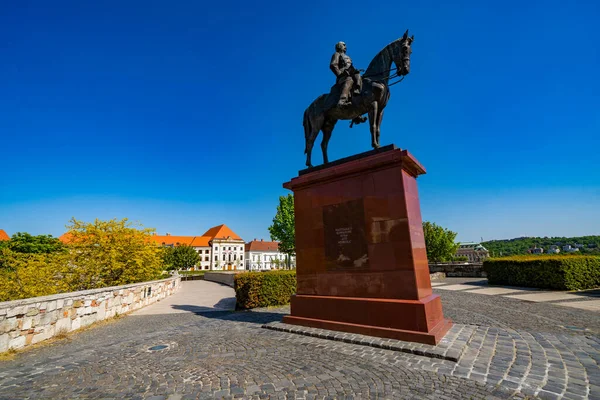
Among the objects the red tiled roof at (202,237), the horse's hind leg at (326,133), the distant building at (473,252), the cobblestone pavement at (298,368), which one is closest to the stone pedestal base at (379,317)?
the cobblestone pavement at (298,368)

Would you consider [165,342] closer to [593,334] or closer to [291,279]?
[291,279]

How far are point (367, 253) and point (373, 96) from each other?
403 centimetres

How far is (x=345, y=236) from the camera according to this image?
265 inches

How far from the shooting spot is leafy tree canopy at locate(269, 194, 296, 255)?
36094mm

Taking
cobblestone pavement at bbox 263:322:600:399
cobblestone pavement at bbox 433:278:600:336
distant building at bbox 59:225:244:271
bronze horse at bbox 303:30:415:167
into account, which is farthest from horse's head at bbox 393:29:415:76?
distant building at bbox 59:225:244:271

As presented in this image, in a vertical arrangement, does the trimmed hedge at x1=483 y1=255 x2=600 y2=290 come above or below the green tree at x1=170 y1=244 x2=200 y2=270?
below

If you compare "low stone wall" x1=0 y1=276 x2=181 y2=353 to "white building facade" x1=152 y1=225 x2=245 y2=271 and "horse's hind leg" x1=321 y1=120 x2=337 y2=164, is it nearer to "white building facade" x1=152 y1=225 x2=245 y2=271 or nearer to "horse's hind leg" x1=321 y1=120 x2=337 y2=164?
"horse's hind leg" x1=321 y1=120 x2=337 y2=164

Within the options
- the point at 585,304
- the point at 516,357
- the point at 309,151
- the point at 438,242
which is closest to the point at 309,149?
the point at 309,151

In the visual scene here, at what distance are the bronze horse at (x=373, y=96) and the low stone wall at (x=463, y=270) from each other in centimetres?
2271

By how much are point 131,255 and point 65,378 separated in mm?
11056

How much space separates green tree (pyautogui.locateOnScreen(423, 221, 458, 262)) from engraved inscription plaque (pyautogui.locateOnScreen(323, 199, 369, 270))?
40860mm

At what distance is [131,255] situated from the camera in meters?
14.1

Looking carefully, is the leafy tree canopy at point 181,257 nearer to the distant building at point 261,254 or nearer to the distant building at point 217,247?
the distant building at point 217,247

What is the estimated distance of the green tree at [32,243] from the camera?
39.5 metres
